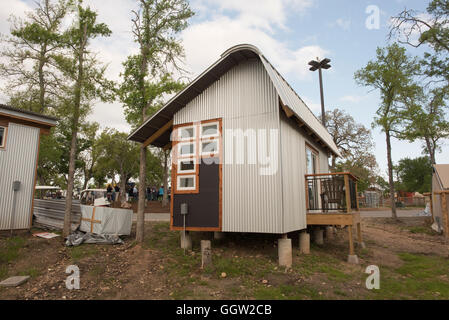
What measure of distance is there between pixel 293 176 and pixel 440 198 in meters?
11.3

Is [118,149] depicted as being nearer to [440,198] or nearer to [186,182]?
[186,182]

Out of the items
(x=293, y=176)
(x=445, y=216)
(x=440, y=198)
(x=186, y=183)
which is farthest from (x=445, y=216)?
(x=186, y=183)

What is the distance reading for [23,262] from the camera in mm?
7301

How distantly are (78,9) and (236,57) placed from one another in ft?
25.1

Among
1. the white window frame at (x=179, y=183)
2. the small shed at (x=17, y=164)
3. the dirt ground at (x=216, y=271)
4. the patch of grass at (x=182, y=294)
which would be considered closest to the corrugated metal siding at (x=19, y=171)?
the small shed at (x=17, y=164)

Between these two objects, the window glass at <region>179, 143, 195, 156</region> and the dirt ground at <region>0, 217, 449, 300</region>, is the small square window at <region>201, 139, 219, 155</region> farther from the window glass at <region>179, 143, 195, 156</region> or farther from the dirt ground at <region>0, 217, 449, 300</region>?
the dirt ground at <region>0, 217, 449, 300</region>

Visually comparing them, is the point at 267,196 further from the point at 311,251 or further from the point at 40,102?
the point at 40,102

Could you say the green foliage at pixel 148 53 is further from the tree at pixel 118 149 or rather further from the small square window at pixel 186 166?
the tree at pixel 118 149

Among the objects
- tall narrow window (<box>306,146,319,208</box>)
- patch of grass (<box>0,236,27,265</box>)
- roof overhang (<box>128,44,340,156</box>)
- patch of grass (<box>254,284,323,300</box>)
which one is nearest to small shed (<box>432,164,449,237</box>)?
tall narrow window (<box>306,146,319,208</box>)

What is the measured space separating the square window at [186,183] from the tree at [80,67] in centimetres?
464

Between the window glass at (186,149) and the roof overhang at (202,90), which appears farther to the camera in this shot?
the window glass at (186,149)

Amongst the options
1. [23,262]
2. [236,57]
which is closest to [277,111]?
[236,57]

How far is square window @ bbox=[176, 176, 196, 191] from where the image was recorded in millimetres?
8436

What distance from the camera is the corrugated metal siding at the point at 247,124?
7.25 metres
